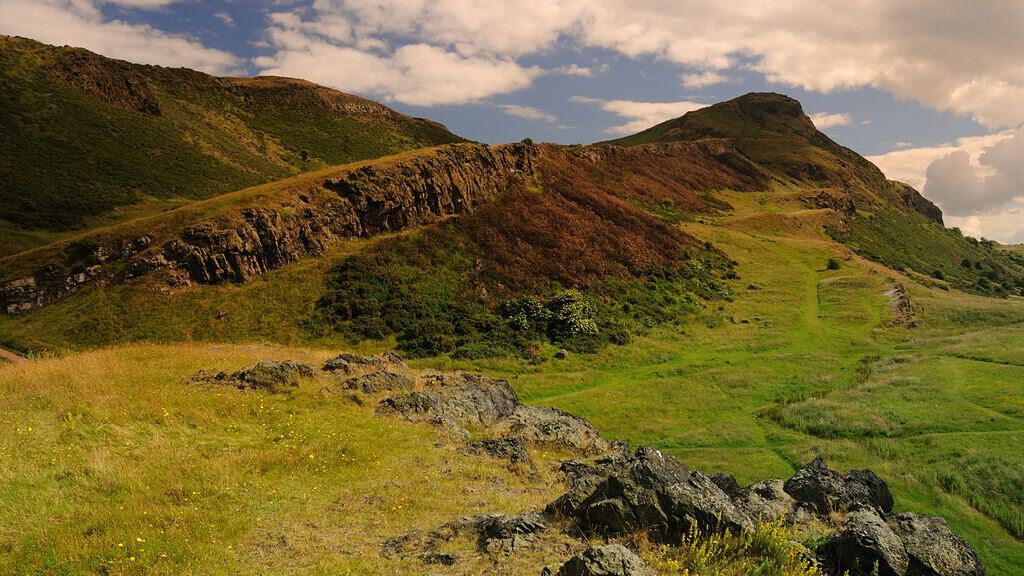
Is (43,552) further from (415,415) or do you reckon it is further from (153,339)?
(153,339)

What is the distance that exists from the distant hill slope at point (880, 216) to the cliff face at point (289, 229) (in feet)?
237

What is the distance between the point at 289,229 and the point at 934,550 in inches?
1820

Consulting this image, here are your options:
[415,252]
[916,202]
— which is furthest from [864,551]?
[916,202]

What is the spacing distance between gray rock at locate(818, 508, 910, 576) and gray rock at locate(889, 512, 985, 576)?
1.06ft

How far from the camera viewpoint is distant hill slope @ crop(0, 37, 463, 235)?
2982 inches

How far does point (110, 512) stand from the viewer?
35.6 ft

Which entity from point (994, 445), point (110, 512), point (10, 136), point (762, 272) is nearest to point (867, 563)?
point (110, 512)

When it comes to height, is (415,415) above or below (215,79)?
below

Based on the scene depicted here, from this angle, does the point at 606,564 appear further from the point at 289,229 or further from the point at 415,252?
the point at 289,229

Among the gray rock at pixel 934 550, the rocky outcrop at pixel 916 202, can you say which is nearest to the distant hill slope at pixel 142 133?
the gray rock at pixel 934 550

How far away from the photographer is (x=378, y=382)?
23406 millimetres

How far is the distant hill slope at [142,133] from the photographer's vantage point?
75750mm

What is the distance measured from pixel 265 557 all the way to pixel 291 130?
154348mm

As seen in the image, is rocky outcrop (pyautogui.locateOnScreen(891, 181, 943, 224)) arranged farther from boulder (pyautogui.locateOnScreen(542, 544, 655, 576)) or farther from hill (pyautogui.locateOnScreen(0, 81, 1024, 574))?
boulder (pyautogui.locateOnScreen(542, 544, 655, 576))
